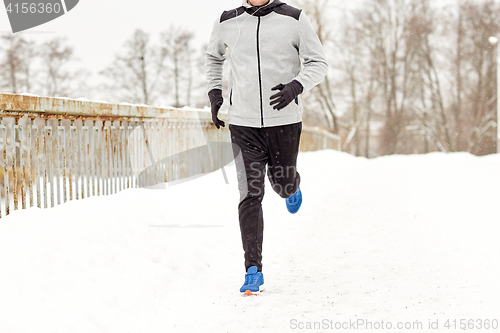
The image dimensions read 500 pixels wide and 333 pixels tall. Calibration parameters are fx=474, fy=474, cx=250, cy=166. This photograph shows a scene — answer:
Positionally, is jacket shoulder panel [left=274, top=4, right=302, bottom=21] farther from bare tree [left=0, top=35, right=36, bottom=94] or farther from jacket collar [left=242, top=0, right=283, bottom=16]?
bare tree [left=0, top=35, right=36, bottom=94]

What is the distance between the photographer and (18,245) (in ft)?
10.0

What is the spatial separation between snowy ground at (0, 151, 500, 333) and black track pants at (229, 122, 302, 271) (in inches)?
17.1

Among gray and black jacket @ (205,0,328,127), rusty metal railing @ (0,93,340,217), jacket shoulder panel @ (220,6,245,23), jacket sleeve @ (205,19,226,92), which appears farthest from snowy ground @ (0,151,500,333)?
jacket shoulder panel @ (220,6,245,23)

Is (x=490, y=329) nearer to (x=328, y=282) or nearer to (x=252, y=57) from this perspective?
(x=328, y=282)

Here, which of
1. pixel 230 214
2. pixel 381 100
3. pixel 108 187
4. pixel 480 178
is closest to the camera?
pixel 108 187

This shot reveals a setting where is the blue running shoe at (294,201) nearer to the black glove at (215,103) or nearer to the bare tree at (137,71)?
the black glove at (215,103)

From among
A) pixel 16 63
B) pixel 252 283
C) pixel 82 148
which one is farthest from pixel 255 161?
pixel 16 63

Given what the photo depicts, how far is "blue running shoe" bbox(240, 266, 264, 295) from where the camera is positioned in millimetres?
3322

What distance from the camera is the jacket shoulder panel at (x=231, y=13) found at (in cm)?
360

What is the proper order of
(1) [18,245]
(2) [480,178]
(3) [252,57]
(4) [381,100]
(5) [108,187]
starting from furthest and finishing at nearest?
1. (4) [381,100]
2. (2) [480,178]
3. (5) [108,187]
4. (3) [252,57]
5. (1) [18,245]

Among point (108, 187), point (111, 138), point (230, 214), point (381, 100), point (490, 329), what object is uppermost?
point (381, 100)

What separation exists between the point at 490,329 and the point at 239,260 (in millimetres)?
2283

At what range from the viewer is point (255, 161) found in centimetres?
357

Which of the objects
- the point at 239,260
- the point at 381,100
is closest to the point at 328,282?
the point at 239,260
